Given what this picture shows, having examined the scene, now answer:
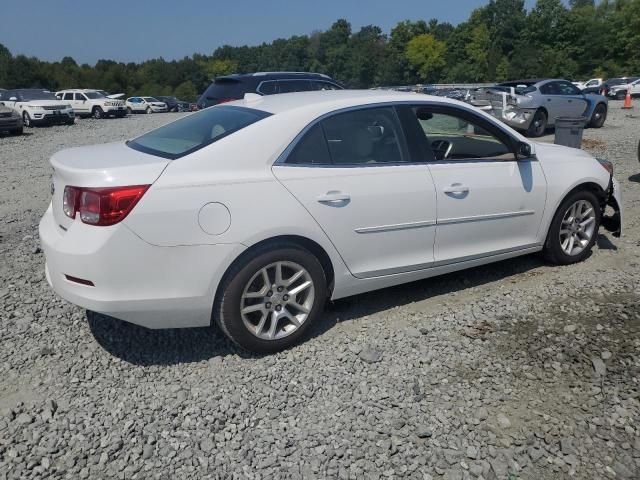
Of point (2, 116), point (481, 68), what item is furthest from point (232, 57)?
point (2, 116)

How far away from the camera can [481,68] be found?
97.8 m

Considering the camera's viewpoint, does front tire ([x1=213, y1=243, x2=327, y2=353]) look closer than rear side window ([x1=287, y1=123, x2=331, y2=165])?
Yes

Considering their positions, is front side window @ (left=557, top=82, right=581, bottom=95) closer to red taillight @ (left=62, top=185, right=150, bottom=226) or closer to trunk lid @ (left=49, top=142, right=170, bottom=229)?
trunk lid @ (left=49, top=142, right=170, bottom=229)

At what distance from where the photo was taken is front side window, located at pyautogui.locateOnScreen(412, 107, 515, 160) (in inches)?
169

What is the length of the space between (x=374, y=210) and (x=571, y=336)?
159 cm

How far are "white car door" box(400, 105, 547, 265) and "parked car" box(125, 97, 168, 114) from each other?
4230cm

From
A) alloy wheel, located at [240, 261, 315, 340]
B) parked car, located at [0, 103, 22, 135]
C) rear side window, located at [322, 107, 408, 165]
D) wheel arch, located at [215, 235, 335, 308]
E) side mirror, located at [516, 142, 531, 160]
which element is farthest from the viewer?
parked car, located at [0, 103, 22, 135]

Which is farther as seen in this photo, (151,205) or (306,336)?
(306,336)

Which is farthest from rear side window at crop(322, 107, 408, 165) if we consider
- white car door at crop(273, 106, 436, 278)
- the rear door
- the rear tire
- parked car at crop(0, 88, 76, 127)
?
the rear door

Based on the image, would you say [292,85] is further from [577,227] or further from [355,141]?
[355,141]

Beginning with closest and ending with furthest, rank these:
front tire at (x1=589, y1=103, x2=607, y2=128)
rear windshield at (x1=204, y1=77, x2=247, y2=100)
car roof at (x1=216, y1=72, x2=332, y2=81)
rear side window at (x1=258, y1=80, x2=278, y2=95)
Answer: rear windshield at (x1=204, y1=77, x2=247, y2=100), rear side window at (x1=258, y1=80, x2=278, y2=95), car roof at (x1=216, y1=72, x2=332, y2=81), front tire at (x1=589, y1=103, x2=607, y2=128)

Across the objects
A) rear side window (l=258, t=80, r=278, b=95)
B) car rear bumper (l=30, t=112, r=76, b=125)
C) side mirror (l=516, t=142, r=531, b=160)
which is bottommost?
car rear bumper (l=30, t=112, r=76, b=125)

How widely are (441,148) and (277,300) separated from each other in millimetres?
1797

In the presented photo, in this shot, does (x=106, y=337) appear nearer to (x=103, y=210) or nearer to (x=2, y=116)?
(x=103, y=210)
